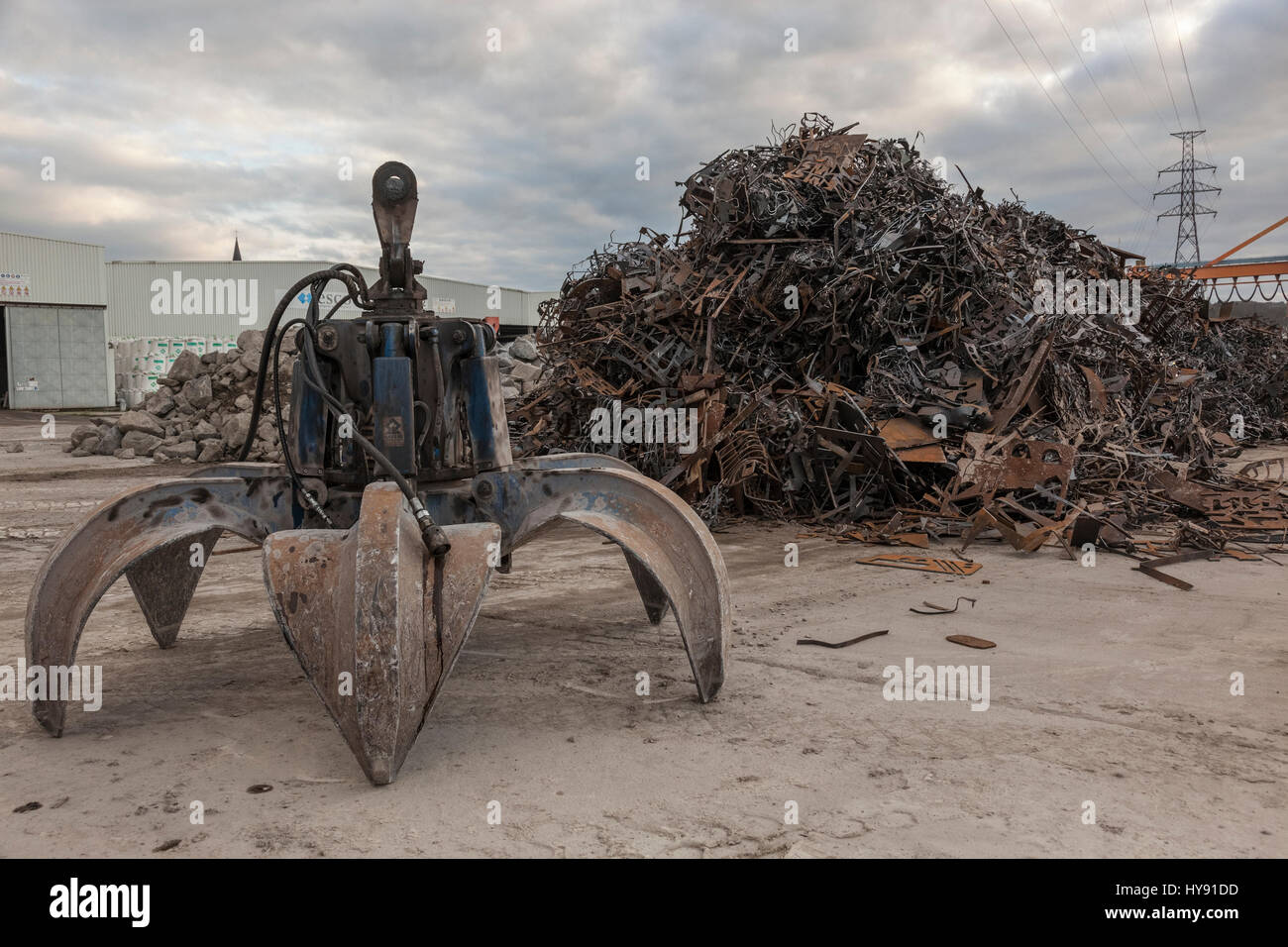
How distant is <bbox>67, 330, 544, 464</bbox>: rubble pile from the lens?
14.2m

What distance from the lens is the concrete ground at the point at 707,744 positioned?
2.55 m

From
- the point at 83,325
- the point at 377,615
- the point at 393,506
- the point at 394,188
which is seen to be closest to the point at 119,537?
the point at 393,506

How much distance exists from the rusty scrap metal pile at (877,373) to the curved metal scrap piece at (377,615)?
5.18 meters

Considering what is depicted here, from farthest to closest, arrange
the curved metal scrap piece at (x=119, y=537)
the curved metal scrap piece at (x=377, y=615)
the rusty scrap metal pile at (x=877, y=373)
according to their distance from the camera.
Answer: the rusty scrap metal pile at (x=877, y=373), the curved metal scrap piece at (x=119, y=537), the curved metal scrap piece at (x=377, y=615)

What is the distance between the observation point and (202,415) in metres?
15.6

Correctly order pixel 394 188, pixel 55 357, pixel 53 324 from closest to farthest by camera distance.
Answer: pixel 394 188
pixel 53 324
pixel 55 357

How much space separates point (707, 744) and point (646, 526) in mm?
883

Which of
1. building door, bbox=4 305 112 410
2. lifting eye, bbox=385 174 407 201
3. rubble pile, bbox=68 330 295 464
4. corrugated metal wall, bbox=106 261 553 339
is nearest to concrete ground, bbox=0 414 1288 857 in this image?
lifting eye, bbox=385 174 407 201

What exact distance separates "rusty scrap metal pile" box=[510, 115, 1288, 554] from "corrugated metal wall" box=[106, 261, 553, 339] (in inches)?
Result: 788

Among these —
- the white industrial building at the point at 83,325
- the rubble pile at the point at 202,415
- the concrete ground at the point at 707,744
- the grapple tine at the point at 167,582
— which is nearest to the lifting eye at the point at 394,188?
the grapple tine at the point at 167,582

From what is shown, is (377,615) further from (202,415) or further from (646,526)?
(202,415)

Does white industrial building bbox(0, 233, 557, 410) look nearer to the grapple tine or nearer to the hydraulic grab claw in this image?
the grapple tine

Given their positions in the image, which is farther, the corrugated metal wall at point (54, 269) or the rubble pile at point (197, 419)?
the corrugated metal wall at point (54, 269)

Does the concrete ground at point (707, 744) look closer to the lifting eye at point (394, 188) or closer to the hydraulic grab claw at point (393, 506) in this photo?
the hydraulic grab claw at point (393, 506)
